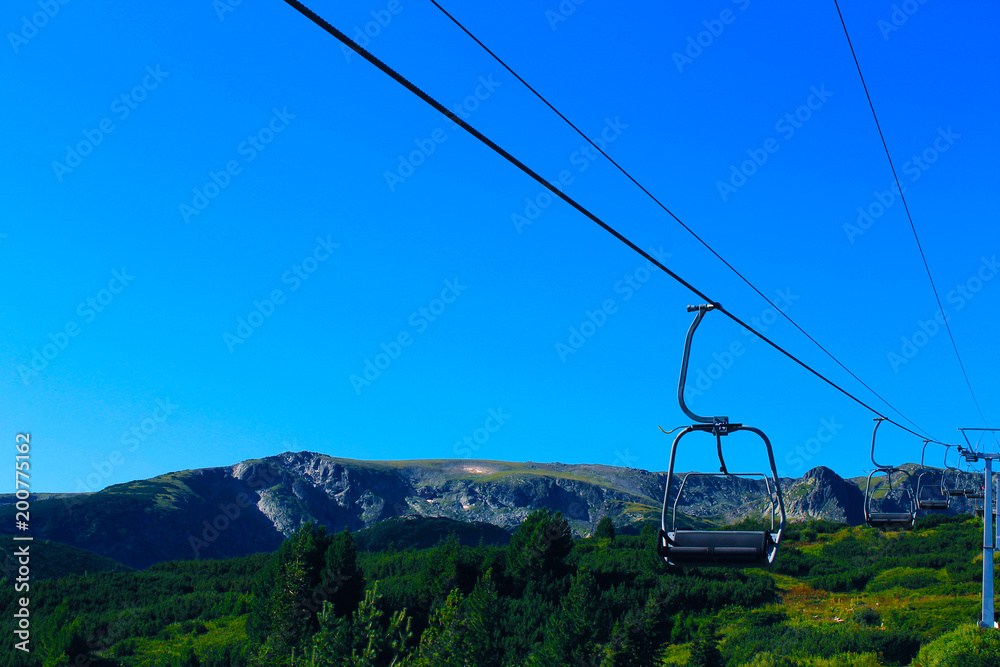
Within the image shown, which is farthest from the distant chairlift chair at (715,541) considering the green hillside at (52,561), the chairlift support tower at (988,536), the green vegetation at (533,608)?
the green hillside at (52,561)

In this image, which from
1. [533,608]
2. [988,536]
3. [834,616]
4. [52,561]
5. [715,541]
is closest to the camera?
[715,541]

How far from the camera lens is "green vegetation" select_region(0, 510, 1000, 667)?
3938 centimetres

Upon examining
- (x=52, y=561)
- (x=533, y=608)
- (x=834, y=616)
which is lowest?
(x=52, y=561)

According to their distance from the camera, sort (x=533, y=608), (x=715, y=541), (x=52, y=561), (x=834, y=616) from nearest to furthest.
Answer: (x=715, y=541)
(x=834, y=616)
(x=533, y=608)
(x=52, y=561)

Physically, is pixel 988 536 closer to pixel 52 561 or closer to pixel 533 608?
pixel 533 608

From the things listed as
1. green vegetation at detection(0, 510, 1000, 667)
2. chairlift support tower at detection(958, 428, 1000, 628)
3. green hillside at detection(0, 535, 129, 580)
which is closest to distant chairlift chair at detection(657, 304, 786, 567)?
green vegetation at detection(0, 510, 1000, 667)

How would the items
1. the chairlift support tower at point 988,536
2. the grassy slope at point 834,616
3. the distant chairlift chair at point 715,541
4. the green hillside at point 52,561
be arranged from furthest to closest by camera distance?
the green hillside at point 52,561 < the grassy slope at point 834,616 < the chairlift support tower at point 988,536 < the distant chairlift chair at point 715,541

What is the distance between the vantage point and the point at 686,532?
11625 millimetres

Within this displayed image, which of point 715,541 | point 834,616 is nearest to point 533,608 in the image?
point 834,616

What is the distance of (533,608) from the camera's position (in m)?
67.6

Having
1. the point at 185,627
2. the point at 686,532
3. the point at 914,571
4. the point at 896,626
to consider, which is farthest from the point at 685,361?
the point at 914,571

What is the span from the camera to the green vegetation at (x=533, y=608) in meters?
39.4

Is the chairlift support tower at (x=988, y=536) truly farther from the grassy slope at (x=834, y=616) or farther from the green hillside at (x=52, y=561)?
the green hillside at (x=52, y=561)

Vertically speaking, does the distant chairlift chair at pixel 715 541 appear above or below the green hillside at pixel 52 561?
above
